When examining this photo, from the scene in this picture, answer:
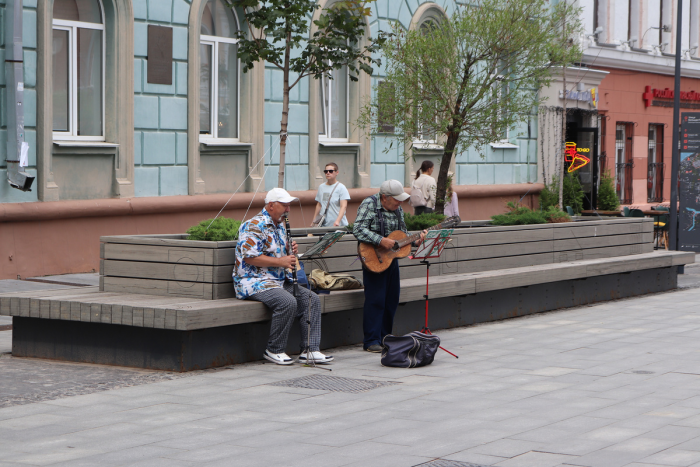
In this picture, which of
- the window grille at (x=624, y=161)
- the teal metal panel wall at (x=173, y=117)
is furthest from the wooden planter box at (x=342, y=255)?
the window grille at (x=624, y=161)

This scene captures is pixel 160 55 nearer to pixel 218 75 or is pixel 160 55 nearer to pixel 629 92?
pixel 218 75

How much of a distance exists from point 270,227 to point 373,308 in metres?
1.34

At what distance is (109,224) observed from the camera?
1488cm

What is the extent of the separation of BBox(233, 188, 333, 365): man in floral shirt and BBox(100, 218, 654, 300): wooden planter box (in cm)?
24

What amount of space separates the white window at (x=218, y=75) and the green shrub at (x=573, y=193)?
396 inches

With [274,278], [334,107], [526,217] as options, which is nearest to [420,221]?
[526,217]

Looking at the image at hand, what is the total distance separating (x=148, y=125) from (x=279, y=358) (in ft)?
25.8

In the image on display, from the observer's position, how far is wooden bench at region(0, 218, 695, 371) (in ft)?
27.1

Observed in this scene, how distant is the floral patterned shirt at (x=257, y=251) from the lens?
8.45 metres

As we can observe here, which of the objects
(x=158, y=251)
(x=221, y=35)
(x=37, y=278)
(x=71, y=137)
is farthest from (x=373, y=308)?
(x=221, y=35)

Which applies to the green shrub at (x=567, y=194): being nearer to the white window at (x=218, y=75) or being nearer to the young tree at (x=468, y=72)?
the white window at (x=218, y=75)

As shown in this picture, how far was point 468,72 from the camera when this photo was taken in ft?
44.7

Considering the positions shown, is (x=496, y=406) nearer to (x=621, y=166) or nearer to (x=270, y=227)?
(x=270, y=227)

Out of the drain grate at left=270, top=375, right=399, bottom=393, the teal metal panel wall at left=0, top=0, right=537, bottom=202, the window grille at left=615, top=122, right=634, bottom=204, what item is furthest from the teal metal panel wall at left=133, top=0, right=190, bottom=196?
the window grille at left=615, top=122, right=634, bottom=204
